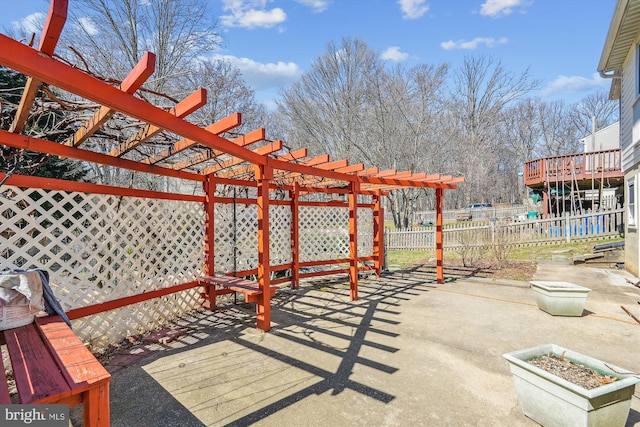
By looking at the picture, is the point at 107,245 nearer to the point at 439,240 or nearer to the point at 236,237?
the point at 236,237

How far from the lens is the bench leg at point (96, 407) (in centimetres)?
123

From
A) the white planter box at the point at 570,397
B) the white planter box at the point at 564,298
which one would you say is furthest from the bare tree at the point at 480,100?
the white planter box at the point at 570,397

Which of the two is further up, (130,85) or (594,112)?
(594,112)

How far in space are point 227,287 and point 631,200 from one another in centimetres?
806

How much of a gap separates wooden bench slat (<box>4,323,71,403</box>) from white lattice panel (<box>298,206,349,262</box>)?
4.37 m

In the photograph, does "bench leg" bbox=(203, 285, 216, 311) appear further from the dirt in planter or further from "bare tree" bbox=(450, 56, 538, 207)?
"bare tree" bbox=(450, 56, 538, 207)

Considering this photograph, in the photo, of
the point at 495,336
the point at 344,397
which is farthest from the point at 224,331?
the point at 495,336

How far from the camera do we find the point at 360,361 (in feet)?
9.27

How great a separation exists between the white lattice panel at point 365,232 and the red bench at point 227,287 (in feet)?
10.2

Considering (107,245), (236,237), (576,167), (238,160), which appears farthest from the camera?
(576,167)

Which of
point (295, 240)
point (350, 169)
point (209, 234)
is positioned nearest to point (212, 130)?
point (209, 234)

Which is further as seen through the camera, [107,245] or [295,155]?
[295,155]

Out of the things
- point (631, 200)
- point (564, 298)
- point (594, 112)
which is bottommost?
point (564, 298)

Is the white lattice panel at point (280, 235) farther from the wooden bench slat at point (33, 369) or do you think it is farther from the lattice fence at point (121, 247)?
the wooden bench slat at point (33, 369)
